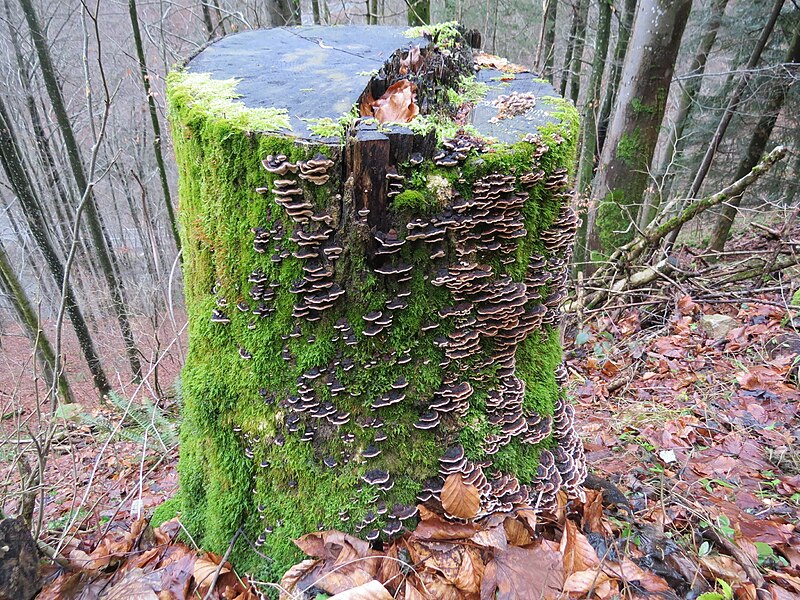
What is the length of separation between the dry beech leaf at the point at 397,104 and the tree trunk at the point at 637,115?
5819 mm

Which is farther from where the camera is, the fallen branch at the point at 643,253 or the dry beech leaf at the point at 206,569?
the fallen branch at the point at 643,253

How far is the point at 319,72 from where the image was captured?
8.54 ft

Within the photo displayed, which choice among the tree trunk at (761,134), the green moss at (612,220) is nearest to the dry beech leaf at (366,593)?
the green moss at (612,220)

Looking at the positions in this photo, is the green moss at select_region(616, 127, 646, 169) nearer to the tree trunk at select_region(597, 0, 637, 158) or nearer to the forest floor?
the tree trunk at select_region(597, 0, 637, 158)

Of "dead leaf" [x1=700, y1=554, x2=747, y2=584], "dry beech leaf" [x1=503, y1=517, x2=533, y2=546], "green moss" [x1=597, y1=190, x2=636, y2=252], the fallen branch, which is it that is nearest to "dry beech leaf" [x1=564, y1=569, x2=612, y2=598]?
"dry beech leaf" [x1=503, y1=517, x2=533, y2=546]

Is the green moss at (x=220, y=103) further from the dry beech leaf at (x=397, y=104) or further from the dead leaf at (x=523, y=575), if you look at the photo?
the dead leaf at (x=523, y=575)

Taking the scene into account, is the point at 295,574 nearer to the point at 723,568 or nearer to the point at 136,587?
the point at 136,587

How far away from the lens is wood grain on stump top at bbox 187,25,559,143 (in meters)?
2.14

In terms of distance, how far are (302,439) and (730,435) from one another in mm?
3918

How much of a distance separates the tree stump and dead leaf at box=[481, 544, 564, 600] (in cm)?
22

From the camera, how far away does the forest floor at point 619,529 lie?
2029mm

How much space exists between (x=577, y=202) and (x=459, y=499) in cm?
802

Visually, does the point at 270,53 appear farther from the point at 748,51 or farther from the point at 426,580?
the point at 748,51

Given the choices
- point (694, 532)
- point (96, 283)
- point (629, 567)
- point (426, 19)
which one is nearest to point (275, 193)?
point (629, 567)
